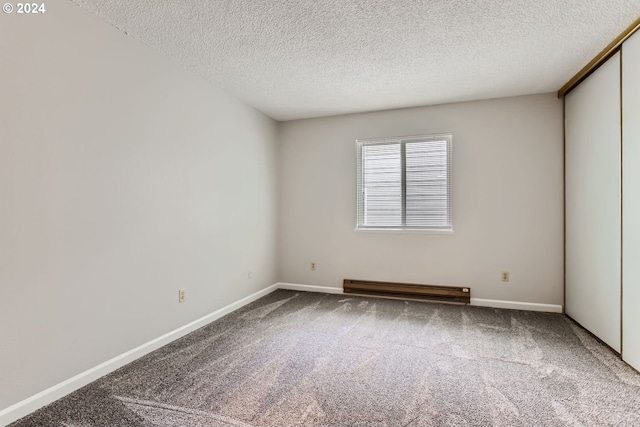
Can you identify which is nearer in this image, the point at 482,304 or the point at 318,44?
the point at 318,44

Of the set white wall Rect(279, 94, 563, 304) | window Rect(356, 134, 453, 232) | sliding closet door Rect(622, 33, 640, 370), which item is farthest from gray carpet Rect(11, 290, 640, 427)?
window Rect(356, 134, 453, 232)

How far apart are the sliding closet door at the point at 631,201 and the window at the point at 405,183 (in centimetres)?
172

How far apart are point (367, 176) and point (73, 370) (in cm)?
364

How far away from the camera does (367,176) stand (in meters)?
4.42

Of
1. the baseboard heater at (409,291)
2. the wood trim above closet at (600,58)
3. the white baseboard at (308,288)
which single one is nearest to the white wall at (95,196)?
the white baseboard at (308,288)

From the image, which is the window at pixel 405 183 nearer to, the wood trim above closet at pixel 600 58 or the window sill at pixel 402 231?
the window sill at pixel 402 231

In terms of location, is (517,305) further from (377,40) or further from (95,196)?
(95,196)

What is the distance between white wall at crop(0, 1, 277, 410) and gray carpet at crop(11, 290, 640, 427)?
13.5 inches

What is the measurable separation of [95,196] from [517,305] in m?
4.40

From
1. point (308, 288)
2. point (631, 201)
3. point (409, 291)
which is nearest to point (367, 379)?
point (409, 291)

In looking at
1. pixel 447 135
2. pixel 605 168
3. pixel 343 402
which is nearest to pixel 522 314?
pixel 605 168

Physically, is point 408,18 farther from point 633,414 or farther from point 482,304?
point 482,304

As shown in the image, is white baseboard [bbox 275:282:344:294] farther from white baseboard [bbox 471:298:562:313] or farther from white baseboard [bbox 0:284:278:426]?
white baseboard [bbox 471:298:562:313]

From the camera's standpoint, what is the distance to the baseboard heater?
3.92 metres
